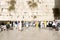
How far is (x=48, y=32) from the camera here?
4.92 feet

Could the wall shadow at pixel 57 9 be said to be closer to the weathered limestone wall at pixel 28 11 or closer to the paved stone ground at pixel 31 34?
the weathered limestone wall at pixel 28 11

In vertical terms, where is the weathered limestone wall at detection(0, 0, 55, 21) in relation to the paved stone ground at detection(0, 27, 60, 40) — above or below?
above

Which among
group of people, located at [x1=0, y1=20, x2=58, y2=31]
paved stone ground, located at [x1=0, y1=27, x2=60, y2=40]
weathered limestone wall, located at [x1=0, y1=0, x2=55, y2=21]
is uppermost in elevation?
weathered limestone wall, located at [x1=0, y1=0, x2=55, y2=21]

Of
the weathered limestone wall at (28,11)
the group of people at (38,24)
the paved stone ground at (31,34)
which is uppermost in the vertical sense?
the weathered limestone wall at (28,11)

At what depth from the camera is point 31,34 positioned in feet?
4.81

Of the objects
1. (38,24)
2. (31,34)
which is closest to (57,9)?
(38,24)

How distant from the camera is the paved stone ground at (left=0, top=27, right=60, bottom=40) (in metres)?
1.41

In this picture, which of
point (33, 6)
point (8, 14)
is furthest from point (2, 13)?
point (33, 6)

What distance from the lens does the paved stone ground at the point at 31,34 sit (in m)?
1.41

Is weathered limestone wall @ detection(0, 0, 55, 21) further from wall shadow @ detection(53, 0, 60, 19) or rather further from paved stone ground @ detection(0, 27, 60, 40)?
paved stone ground @ detection(0, 27, 60, 40)

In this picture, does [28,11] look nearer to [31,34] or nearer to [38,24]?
[38,24]

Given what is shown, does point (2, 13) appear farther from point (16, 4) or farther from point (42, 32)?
point (42, 32)

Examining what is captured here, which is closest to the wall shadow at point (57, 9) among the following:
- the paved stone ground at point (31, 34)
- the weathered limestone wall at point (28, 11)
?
the weathered limestone wall at point (28, 11)

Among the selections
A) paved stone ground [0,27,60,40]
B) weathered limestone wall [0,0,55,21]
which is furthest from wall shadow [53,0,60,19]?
paved stone ground [0,27,60,40]
